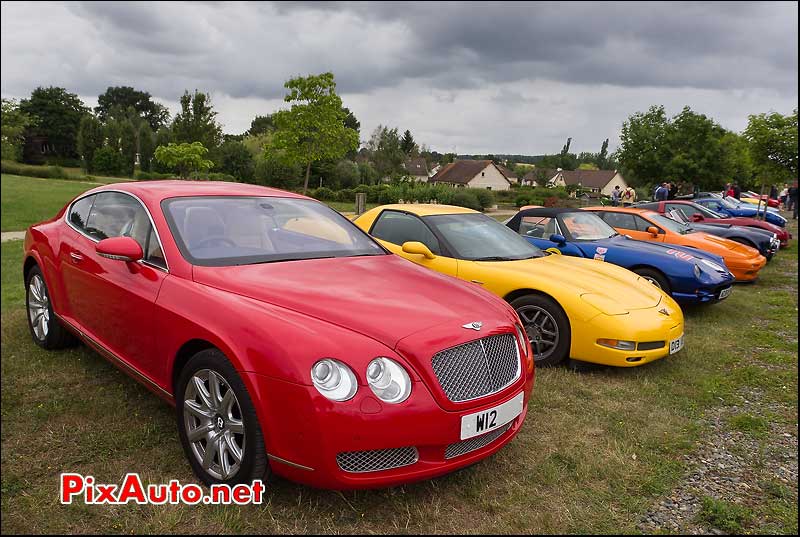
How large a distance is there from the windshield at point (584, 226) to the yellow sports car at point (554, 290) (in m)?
1.75

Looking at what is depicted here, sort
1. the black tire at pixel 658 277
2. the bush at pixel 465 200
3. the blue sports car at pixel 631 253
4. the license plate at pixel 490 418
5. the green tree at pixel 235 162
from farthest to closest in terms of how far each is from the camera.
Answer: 1. the green tree at pixel 235 162
2. the bush at pixel 465 200
3. the black tire at pixel 658 277
4. the blue sports car at pixel 631 253
5. the license plate at pixel 490 418

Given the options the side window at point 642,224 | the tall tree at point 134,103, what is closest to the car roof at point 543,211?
the side window at point 642,224

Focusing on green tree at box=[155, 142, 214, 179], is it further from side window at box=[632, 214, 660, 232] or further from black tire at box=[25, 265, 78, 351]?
black tire at box=[25, 265, 78, 351]

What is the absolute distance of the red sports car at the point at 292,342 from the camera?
233 centimetres

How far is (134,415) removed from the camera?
3480 mm

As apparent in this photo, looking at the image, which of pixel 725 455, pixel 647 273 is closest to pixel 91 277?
pixel 725 455

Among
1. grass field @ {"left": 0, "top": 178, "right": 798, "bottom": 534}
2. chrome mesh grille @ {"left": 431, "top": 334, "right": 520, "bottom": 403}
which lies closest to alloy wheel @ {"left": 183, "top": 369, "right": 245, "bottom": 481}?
grass field @ {"left": 0, "top": 178, "right": 798, "bottom": 534}

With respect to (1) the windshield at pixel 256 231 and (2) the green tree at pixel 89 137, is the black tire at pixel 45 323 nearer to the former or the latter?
(1) the windshield at pixel 256 231

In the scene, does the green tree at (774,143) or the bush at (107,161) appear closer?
the green tree at (774,143)

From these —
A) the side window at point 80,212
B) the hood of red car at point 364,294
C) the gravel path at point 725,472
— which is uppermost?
the side window at point 80,212

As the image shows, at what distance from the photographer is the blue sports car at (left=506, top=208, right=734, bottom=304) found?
274 inches

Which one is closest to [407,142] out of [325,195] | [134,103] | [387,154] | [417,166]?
[417,166]

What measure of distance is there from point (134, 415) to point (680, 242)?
29.3 ft

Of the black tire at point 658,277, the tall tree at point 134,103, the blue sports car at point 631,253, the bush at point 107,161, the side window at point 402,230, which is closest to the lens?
the side window at point 402,230
